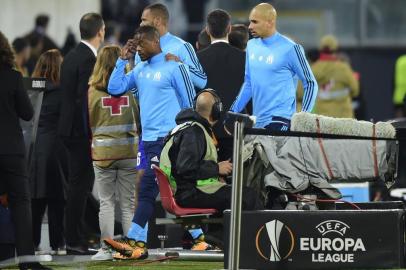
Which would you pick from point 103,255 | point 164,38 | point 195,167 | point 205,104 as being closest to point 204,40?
point 164,38

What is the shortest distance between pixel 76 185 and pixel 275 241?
9.01 feet

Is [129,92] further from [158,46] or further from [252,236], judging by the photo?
[252,236]

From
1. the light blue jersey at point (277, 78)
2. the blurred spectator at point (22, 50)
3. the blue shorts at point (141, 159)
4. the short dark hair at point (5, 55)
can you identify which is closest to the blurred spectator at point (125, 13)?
the blurred spectator at point (22, 50)

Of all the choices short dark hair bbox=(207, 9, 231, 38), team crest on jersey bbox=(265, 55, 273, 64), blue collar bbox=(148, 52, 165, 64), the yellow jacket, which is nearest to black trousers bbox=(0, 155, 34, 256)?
the yellow jacket

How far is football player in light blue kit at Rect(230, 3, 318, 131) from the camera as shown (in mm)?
14125

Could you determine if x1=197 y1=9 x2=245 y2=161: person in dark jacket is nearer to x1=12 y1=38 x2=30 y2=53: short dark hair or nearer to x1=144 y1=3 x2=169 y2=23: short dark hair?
x1=144 y1=3 x2=169 y2=23: short dark hair

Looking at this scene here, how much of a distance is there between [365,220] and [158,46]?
2500mm

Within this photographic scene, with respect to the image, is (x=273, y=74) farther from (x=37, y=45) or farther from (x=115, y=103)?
(x=37, y=45)

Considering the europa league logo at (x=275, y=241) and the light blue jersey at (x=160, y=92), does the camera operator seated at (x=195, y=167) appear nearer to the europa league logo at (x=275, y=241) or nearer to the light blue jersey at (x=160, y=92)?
the europa league logo at (x=275, y=241)

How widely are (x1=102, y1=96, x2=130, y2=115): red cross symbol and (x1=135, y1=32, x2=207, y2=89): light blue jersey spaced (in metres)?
0.38

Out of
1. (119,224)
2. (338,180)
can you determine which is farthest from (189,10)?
(338,180)

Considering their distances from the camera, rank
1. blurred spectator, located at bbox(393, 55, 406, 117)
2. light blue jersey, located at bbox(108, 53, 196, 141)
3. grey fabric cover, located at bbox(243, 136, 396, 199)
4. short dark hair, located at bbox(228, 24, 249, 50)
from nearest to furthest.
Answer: grey fabric cover, located at bbox(243, 136, 396, 199), light blue jersey, located at bbox(108, 53, 196, 141), short dark hair, located at bbox(228, 24, 249, 50), blurred spectator, located at bbox(393, 55, 406, 117)

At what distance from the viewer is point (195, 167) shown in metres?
13.0

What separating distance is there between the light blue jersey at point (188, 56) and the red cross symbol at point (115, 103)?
1.26 feet
